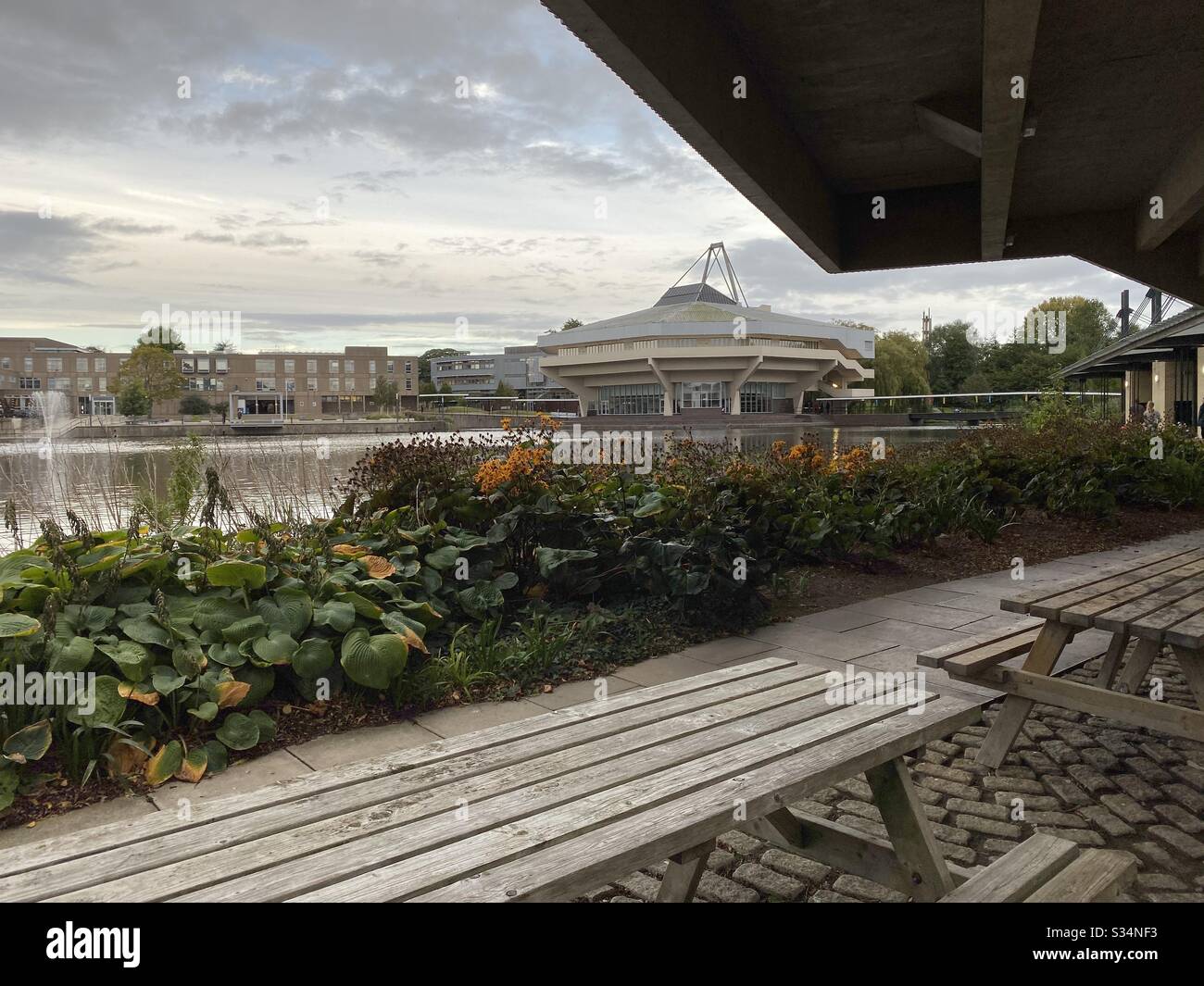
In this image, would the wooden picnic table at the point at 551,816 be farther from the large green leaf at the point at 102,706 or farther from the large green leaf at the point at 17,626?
the large green leaf at the point at 17,626

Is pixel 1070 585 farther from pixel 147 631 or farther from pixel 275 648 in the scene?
pixel 147 631

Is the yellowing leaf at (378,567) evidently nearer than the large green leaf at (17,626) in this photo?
No

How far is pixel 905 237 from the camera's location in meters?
6.47

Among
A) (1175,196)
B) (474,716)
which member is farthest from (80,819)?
(1175,196)

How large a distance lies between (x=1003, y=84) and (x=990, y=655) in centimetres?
222

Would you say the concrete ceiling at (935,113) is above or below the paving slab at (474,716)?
above

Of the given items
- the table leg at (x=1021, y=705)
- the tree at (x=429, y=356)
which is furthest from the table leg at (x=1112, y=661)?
the tree at (x=429, y=356)

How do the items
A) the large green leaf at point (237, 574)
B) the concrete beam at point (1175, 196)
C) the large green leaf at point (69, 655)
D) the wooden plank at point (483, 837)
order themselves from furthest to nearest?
the concrete beam at point (1175, 196)
the large green leaf at point (237, 574)
the large green leaf at point (69, 655)
the wooden plank at point (483, 837)

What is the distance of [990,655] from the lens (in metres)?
3.68

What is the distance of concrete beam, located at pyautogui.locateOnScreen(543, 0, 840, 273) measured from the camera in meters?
2.75

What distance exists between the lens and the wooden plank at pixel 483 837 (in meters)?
1.48

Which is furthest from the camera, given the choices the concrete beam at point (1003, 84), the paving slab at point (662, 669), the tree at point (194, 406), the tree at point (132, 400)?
the tree at point (194, 406)

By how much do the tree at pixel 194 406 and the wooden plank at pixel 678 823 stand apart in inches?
3649
